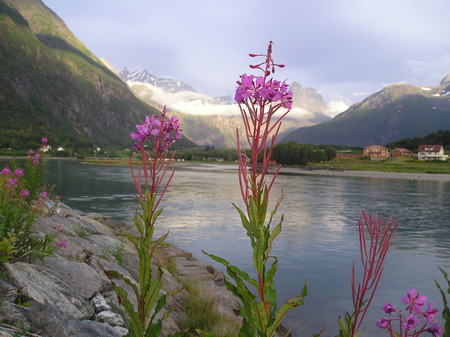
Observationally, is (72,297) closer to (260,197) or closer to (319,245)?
(260,197)

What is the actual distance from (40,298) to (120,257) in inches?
244

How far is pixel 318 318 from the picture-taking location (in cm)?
1243

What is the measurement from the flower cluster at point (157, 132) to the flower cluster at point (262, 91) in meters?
1.12

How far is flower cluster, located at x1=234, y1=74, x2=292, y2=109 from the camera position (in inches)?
124

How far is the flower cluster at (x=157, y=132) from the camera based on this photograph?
407 cm

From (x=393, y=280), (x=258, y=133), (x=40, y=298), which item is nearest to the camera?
(x=258, y=133)

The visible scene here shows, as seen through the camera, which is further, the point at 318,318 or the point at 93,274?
the point at 318,318

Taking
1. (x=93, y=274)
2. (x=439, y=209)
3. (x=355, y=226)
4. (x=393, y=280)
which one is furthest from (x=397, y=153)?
(x=93, y=274)

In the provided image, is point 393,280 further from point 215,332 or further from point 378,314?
point 215,332

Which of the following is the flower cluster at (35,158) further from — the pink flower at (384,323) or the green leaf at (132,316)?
the pink flower at (384,323)

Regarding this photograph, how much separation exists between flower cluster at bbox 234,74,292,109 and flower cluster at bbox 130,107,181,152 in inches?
44.0

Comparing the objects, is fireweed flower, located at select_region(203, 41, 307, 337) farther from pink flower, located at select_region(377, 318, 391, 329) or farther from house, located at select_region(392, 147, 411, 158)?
house, located at select_region(392, 147, 411, 158)

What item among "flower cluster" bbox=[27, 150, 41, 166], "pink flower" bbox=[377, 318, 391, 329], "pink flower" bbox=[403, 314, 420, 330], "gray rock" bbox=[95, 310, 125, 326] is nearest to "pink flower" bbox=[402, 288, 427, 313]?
"pink flower" bbox=[403, 314, 420, 330]

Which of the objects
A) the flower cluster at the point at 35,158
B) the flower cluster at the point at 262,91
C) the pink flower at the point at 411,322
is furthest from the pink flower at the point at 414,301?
the flower cluster at the point at 35,158
